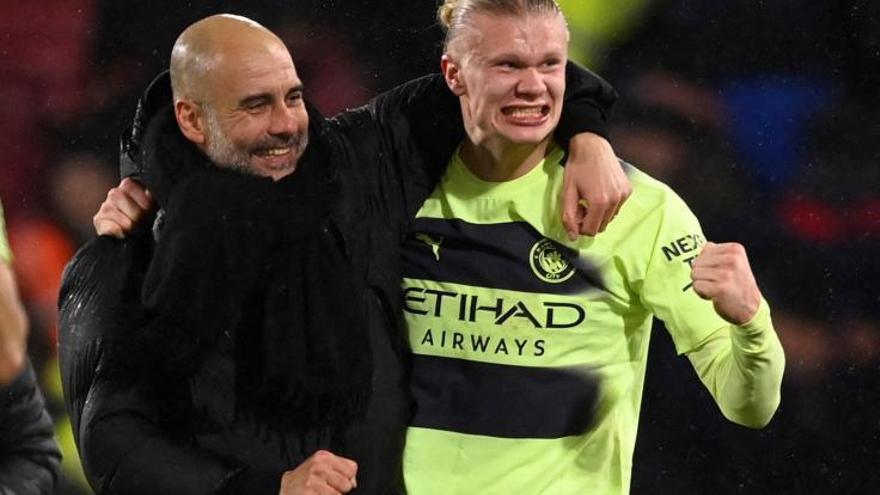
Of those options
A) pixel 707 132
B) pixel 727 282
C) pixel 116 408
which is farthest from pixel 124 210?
pixel 707 132

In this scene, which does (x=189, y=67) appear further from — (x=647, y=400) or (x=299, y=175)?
(x=647, y=400)

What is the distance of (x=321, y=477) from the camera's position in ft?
5.27

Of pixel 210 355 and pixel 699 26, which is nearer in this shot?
pixel 210 355

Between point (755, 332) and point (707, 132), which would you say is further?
point (707, 132)

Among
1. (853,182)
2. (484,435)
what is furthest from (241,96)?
(853,182)

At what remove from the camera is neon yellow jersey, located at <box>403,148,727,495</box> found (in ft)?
5.83

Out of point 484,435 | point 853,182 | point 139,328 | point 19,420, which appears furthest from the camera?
point 853,182

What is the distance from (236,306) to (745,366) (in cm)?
50

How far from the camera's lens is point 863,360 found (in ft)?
8.02

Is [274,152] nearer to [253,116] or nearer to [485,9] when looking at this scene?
[253,116]

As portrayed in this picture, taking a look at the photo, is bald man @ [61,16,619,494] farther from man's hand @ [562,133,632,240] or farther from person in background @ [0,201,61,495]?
person in background @ [0,201,61,495]

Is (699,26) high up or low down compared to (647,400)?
up

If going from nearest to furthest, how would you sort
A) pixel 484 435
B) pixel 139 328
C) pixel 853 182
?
pixel 139 328, pixel 484 435, pixel 853 182

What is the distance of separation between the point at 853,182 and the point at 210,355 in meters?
1.10
